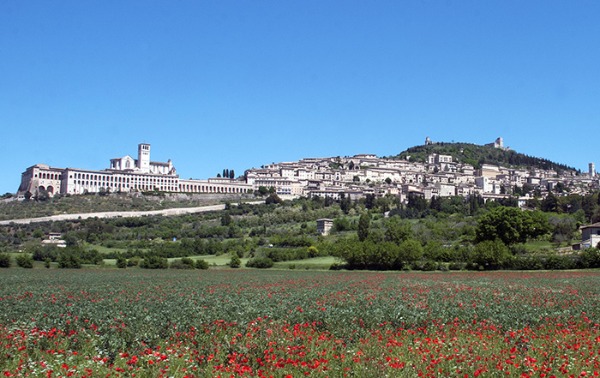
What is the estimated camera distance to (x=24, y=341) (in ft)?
46.0

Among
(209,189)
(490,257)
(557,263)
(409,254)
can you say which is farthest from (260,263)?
(209,189)

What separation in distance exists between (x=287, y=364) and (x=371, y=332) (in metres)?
4.72

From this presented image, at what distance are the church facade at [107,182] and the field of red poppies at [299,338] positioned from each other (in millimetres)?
158483

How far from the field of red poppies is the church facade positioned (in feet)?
520

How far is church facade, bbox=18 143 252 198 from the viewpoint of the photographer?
173 meters

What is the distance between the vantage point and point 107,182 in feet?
588

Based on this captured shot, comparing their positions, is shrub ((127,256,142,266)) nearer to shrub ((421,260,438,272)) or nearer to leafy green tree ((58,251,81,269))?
leafy green tree ((58,251,81,269))

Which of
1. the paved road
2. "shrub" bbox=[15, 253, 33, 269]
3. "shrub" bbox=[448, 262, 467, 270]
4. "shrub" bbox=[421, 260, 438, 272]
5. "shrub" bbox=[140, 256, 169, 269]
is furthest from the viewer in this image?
the paved road

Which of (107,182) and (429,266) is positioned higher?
(107,182)

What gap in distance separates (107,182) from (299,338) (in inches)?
6823

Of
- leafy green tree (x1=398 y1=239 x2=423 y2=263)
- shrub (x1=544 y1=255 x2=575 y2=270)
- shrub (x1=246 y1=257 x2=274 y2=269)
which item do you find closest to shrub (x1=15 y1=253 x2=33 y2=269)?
shrub (x1=246 y1=257 x2=274 y2=269)

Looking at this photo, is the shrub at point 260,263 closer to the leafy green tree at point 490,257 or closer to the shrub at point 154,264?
the shrub at point 154,264

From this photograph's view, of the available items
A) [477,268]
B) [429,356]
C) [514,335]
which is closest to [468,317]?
[514,335]

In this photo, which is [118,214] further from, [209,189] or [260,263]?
[260,263]
